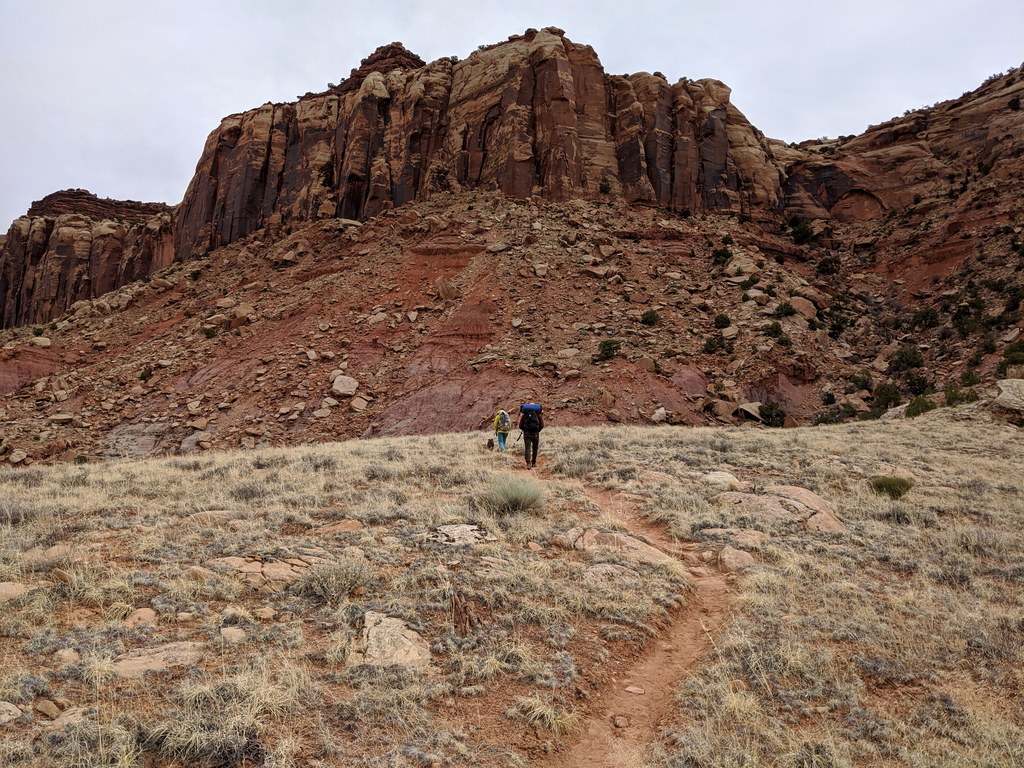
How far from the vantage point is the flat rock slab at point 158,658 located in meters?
4.85

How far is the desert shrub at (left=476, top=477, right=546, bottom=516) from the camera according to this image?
10188 mm

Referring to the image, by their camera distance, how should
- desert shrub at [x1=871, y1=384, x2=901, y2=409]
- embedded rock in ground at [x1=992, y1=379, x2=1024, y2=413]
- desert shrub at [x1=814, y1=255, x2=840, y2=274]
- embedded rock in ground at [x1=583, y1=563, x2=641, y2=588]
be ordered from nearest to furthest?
Answer: embedded rock in ground at [x1=583, y1=563, x2=641, y2=588] → embedded rock in ground at [x1=992, y1=379, x2=1024, y2=413] → desert shrub at [x1=871, y1=384, x2=901, y2=409] → desert shrub at [x1=814, y1=255, x2=840, y2=274]

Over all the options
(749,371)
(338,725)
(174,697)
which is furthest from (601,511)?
(749,371)

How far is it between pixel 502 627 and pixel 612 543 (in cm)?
299

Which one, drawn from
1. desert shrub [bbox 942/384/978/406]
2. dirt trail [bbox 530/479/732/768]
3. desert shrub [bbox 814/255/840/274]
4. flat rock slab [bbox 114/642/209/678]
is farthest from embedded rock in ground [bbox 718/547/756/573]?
desert shrub [bbox 814/255/840/274]

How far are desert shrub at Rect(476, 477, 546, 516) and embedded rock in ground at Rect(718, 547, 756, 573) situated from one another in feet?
10.6

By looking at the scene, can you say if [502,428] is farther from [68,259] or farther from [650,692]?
[68,259]

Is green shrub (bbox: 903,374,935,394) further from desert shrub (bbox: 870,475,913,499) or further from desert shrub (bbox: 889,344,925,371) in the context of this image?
desert shrub (bbox: 870,475,913,499)

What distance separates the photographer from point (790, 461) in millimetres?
15289

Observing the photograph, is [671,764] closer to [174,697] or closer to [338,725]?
A: [338,725]

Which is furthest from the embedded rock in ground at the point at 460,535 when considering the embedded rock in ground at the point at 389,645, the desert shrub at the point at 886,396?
the desert shrub at the point at 886,396

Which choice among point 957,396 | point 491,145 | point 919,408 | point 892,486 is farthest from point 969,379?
point 491,145

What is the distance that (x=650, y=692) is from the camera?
5434mm

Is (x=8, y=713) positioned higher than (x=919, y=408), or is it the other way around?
(x=919, y=408)
